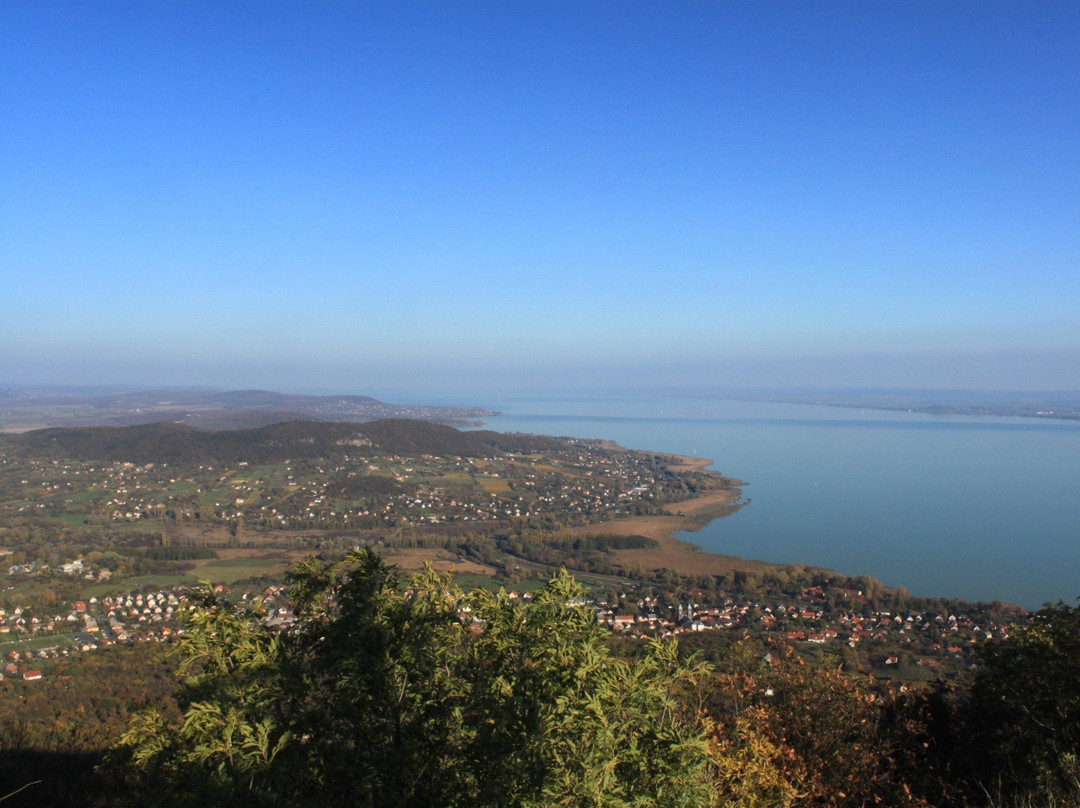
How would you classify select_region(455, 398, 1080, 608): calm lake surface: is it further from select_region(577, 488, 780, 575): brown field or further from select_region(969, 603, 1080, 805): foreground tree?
select_region(969, 603, 1080, 805): foreground tree

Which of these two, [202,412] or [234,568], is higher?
[202,412]

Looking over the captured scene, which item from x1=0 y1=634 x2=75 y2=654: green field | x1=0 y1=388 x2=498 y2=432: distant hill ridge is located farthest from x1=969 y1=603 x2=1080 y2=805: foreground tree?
x1=0 y1=388 x2=498 y2=432: distant hill ridge

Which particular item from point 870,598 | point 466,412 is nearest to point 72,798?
point 870,598

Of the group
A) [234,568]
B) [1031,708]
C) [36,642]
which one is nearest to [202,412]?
[234,568]

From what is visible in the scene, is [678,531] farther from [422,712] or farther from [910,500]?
[422,712]

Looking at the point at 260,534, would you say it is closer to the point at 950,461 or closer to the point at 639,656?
the point at 639,656
